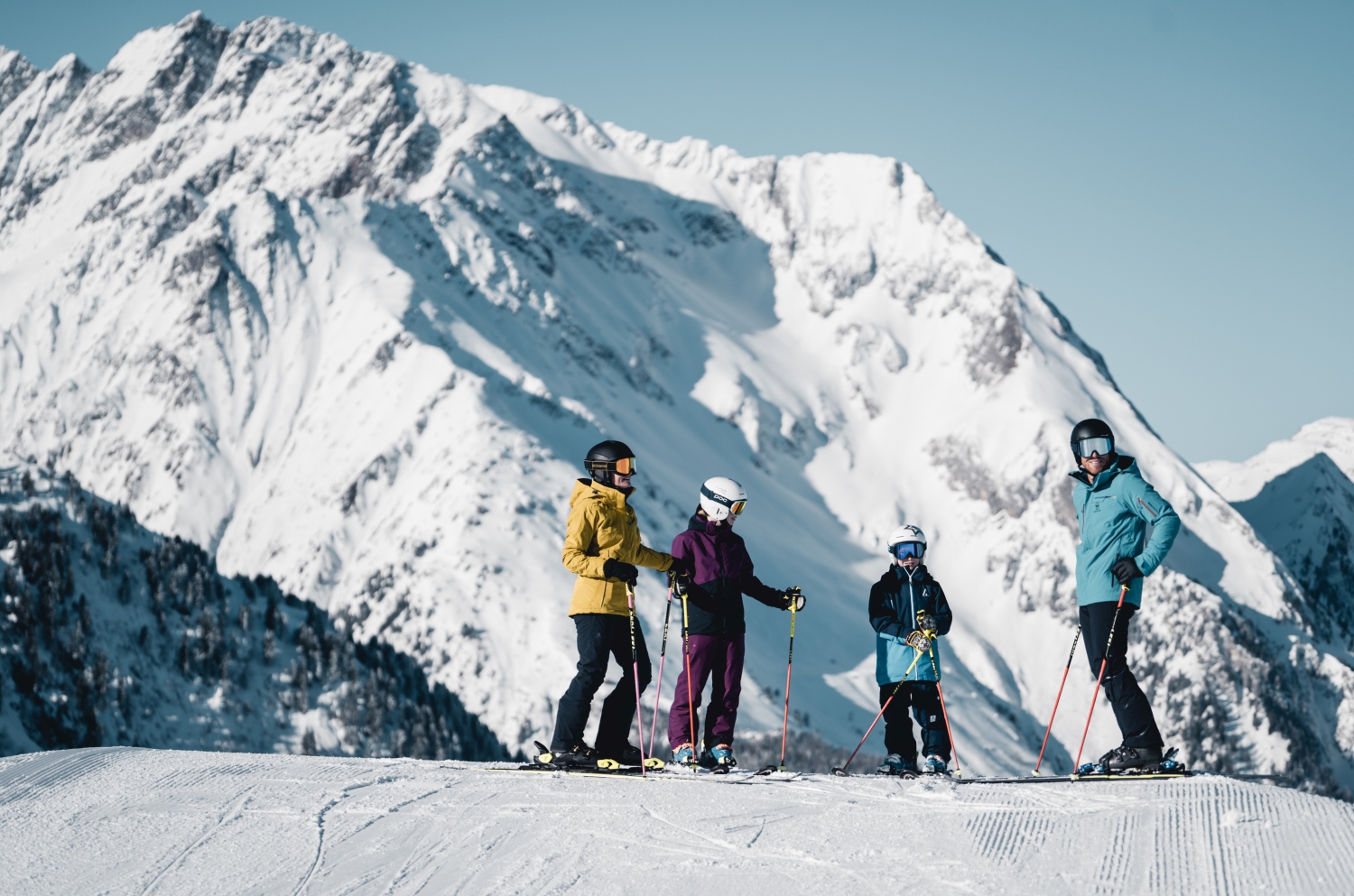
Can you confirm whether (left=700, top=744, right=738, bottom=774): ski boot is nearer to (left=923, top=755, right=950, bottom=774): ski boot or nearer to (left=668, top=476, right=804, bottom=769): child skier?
(left=668, top=476, right=804, bottom=769): child skier

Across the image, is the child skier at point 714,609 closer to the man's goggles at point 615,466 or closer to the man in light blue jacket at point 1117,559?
the man's goggles at point 615,466

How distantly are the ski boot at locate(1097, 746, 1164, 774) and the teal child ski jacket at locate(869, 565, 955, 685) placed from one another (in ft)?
7.42

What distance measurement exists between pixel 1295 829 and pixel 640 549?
20.3 feet

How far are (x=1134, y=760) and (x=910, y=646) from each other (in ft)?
8.92

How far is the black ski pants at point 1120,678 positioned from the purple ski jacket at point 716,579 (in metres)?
3.06

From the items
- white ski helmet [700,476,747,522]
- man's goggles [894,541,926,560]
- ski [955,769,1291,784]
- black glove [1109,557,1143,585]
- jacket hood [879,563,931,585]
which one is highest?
white ski helmet [700,476,747,522]

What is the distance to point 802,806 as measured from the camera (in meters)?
10.4

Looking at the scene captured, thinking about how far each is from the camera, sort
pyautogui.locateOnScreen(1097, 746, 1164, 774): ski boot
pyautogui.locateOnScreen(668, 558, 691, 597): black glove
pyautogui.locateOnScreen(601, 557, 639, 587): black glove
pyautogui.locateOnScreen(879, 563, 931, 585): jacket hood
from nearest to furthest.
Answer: pyautogui.locateOnScreen(1097, 746, 1164, 774): ski boot → pyautogui.locateOnScreen(601, 557, 639, 587): black glove → pyautogui.locateOnScreen(668, 558, 691, 597): black glove → pyautogui.locateOnScreen(879, 563, 931, 585): jacket hood

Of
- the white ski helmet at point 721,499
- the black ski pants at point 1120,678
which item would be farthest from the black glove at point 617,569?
the black ski pants at point 1120,678

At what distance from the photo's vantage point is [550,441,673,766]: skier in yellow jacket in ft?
40.9

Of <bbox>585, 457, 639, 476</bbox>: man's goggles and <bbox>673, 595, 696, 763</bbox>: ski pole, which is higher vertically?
<bbox>585, 457, 639, 476</bbox>: man's goggles

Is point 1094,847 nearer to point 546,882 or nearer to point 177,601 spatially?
point 546,882

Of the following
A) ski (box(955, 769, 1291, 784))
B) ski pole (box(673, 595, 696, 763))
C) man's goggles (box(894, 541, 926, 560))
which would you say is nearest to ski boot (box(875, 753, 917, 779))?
ski (box(955, 769, 1291, 784))

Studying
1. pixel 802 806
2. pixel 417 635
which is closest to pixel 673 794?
pixel 802 806
